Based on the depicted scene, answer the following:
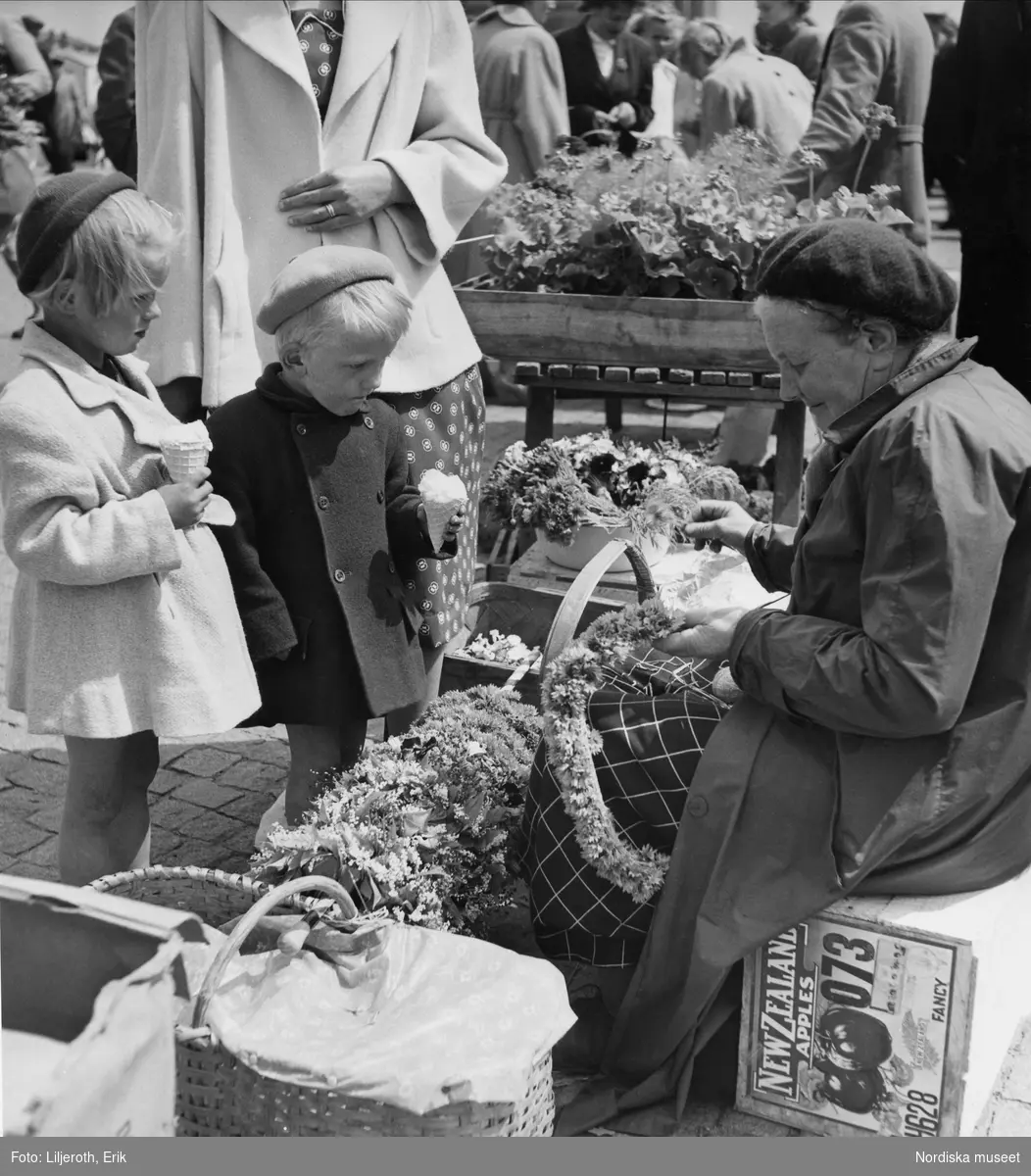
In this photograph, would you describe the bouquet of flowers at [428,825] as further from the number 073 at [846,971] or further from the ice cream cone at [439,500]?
the number 073 at [846,971]

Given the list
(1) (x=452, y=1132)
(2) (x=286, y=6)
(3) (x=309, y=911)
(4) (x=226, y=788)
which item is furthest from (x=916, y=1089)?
(2) (x=286, y=6)

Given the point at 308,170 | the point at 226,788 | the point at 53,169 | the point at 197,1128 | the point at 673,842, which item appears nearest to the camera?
the point at 197,1128

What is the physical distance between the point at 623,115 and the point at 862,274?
20.3 feet

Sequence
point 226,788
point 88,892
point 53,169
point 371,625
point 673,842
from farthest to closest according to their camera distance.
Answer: point 53,169, point 226,788, point 371,625, point 673,842, point 88,892

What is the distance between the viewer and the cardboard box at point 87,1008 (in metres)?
1.67

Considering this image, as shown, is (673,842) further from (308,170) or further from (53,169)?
(53,169)

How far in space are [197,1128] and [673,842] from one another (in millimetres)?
941

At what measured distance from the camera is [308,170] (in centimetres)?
322

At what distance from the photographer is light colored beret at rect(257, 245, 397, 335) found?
2.80 m

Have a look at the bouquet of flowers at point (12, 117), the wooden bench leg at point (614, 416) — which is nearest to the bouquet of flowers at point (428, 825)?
the wooden bench leg at point (614, 416)

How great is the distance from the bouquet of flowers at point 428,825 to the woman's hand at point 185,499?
0.62 meters

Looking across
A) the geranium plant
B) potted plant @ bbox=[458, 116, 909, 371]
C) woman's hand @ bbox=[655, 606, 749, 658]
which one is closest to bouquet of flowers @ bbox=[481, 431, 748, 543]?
potted plant @ bbox=[458, 116, 909, 371]

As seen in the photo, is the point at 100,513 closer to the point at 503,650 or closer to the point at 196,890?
the point at 196,890

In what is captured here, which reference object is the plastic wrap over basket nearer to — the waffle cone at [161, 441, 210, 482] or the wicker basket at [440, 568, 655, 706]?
the waffle cone at [161, 441, 210, 482]
